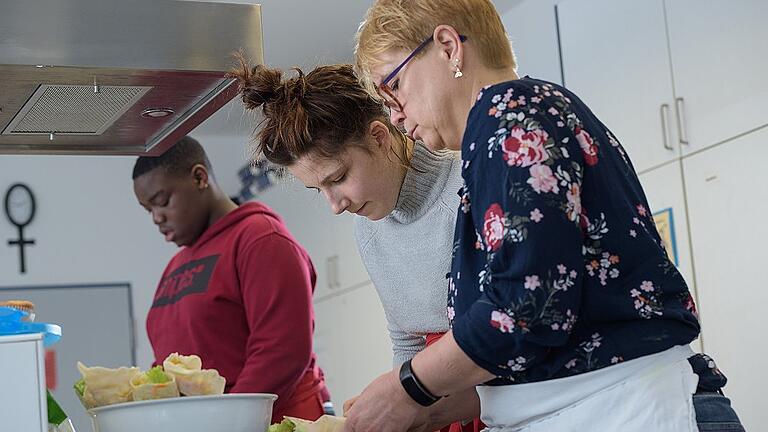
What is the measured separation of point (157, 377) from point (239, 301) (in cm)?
98

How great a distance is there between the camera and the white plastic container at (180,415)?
4.39ft

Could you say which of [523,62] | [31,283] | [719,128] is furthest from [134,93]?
[31,283]

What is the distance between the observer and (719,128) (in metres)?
2.87

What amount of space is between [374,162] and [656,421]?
0.67 meters

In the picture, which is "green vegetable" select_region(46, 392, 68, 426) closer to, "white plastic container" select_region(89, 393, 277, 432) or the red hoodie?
"white plastic container" select_region(89, 393, 277, 432)

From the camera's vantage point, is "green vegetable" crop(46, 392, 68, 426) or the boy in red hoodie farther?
the boy in red hoodie

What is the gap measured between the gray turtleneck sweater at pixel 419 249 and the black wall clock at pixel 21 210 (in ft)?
12.5

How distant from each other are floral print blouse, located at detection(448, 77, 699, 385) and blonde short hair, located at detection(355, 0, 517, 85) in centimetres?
12

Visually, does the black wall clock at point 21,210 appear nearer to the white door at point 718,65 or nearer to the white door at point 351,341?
the white door at point 351,341

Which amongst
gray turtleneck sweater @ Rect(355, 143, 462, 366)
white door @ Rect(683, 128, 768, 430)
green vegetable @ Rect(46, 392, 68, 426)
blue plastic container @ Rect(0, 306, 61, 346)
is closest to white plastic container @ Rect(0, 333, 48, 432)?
blue plastic container @ Rect(0, 306, 61, 346)

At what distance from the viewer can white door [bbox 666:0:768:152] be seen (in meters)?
2.75

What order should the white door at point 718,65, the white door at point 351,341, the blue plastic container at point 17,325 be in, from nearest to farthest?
the blue plastic container at point 17,325
the white door at point 718,65
the white door at point 351,341

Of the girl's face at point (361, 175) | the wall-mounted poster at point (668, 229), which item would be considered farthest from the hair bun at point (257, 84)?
the wall-mounted poster at point (668, 229)

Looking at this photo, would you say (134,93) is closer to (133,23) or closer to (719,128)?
(133,23)
